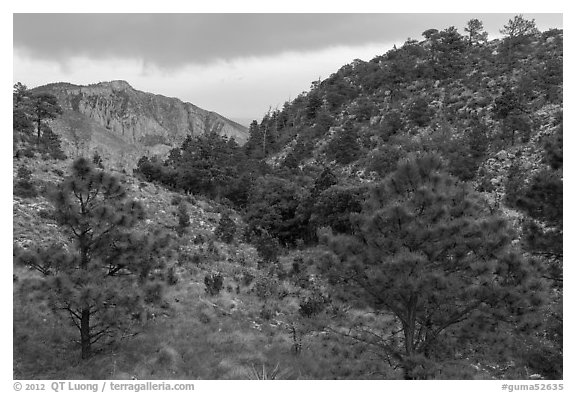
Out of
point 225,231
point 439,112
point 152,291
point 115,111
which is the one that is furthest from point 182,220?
point 115,111

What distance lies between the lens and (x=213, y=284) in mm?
17719

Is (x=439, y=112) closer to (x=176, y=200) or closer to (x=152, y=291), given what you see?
→ (x=176, y=200)

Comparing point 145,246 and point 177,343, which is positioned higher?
point 145,246

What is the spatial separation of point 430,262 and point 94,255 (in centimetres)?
870

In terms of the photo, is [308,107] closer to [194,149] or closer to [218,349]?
[194,149]

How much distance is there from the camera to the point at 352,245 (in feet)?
30.7

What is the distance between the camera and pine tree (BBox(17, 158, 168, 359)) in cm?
936

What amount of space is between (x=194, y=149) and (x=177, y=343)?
2989 centimetres

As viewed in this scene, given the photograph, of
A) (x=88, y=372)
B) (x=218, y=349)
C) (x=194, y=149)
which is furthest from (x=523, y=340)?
(x=194, y=149)

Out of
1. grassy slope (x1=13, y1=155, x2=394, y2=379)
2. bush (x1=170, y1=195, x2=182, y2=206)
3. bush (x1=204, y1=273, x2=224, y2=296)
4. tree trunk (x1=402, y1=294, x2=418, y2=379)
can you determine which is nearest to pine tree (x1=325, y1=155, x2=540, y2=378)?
tree trunk (x1=402, y1=294, x2=418, y2=379)

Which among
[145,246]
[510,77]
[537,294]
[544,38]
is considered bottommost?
[537,294]

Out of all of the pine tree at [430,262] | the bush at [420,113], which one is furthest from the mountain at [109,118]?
the pine tree at [430,262]

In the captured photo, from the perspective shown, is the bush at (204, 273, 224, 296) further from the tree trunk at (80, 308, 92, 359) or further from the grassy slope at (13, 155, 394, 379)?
the tree trunk at (80, 308, 92, 359)

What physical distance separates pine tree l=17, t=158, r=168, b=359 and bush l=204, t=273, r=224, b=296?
6.64 metres
